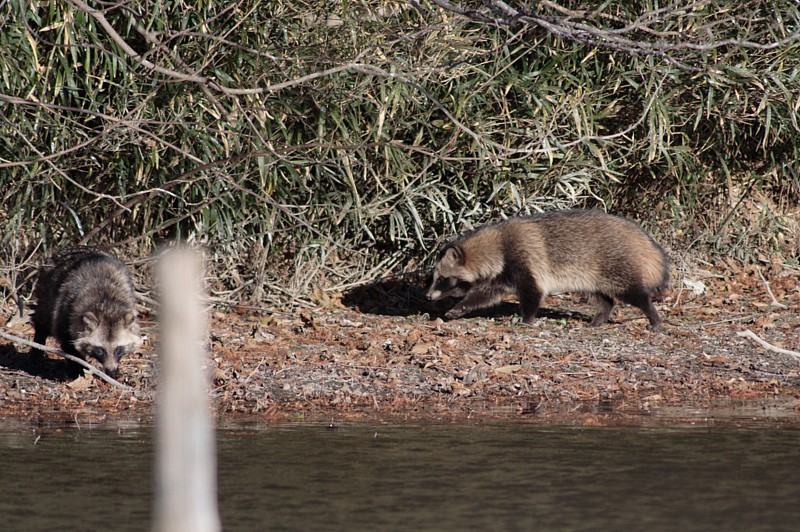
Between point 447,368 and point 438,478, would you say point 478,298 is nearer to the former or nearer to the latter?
point 447,368

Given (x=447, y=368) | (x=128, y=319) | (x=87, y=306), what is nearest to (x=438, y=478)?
(x=447, y=368)

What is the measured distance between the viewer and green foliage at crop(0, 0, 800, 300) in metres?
8.34

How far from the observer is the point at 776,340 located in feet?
28.9

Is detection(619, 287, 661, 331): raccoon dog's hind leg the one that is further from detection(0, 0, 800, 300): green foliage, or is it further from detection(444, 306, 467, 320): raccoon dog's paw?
detection(444, 306, 467, 320): raccoon dog's paw

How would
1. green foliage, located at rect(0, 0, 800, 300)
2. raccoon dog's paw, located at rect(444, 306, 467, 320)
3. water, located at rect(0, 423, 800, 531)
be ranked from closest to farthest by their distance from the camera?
water, located at rect(0, 423, 800, 531) < green foliage, located at rect(0, 0, 800, 300) < raccoon dog's paw, located at rect(444, 306, 467, 320)

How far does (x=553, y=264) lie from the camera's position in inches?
375

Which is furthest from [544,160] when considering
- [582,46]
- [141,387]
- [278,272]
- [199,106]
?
[141,387]

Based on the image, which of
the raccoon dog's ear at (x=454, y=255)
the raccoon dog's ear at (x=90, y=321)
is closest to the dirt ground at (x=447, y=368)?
the raccoon dog's ear at (x=90, y=321)

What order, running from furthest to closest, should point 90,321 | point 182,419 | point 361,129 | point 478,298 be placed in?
point 478,298, point 361,129, point 90,321, point 182,419

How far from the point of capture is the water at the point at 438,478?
4152mm

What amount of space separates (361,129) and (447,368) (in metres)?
2.62

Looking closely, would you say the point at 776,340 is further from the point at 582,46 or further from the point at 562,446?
the point at 562,446

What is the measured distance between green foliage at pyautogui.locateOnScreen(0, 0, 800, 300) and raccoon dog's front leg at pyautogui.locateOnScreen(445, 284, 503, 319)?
0.85 metres

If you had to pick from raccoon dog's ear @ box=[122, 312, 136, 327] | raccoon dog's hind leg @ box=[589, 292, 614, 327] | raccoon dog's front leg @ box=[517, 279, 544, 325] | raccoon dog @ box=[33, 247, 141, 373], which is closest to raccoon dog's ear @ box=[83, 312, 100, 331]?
raccoon dog @ box=[33, 247, 141, 373]
